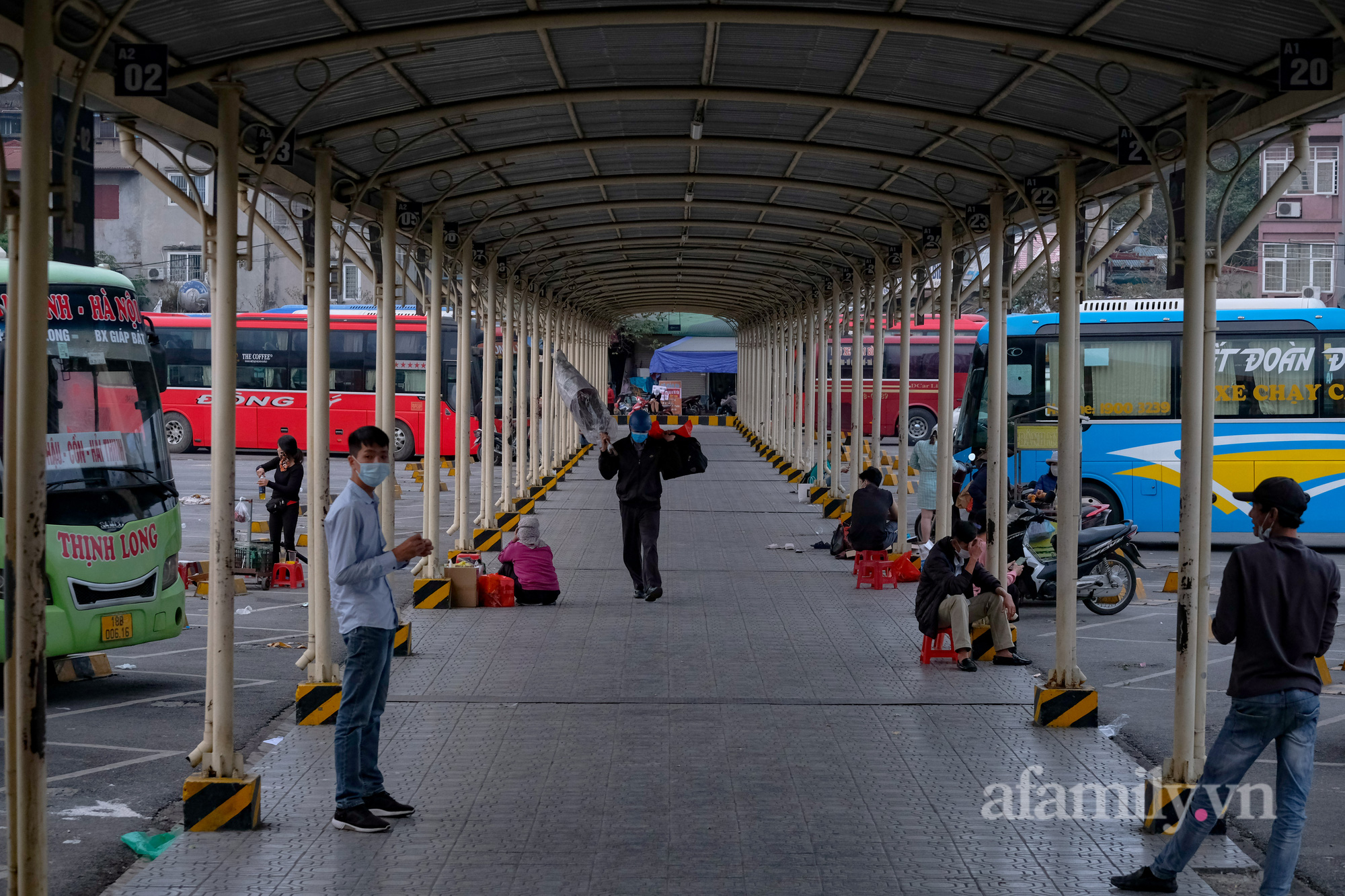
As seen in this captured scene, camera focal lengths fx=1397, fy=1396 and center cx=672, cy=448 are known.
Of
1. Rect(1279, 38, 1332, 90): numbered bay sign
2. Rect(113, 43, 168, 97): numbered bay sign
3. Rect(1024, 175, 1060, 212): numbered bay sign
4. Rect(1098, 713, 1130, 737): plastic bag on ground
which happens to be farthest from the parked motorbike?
Rect(113, 43, 168, 97): numbered bay sign

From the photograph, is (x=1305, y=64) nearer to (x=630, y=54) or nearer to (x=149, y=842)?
(x=630, y=54)

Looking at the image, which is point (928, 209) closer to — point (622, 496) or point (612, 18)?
point (622, 496)

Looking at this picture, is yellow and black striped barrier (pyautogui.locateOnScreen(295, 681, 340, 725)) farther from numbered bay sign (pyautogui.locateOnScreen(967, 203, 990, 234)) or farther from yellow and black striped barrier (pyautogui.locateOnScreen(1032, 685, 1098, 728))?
numbered bay sign (pyautogui.locateOnScreen(967, 203, 990, 234))

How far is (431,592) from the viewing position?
40.7ft

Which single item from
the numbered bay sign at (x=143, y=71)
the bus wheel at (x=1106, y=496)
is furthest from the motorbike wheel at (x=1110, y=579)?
the numbered bay sign at (x=143, y=71)

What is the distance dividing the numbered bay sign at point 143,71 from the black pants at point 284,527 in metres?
9.05

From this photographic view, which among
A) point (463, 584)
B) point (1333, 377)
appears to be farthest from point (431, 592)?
point (1333, 377)

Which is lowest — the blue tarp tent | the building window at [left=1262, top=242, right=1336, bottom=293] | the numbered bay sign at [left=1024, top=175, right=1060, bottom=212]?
the numbered bay sign at [left=1024, top=175, right=1060, bottom=212]

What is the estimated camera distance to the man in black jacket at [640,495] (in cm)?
1298

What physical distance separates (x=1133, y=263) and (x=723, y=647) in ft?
141

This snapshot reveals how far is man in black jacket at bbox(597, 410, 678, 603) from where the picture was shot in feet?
42.6

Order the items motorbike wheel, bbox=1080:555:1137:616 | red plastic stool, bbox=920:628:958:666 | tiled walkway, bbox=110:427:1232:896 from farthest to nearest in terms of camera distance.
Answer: motorbike wheel, bbox=1080:555:1137:616 → red plastic stool, bbox=920:628:958:666 → tiled walkway, bbox=110:427:1232:896

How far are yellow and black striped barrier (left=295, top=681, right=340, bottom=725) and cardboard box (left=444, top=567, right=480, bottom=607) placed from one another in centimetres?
419

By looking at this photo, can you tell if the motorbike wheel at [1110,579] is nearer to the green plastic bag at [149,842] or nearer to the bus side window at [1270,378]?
the bus side window at [1270,378]
